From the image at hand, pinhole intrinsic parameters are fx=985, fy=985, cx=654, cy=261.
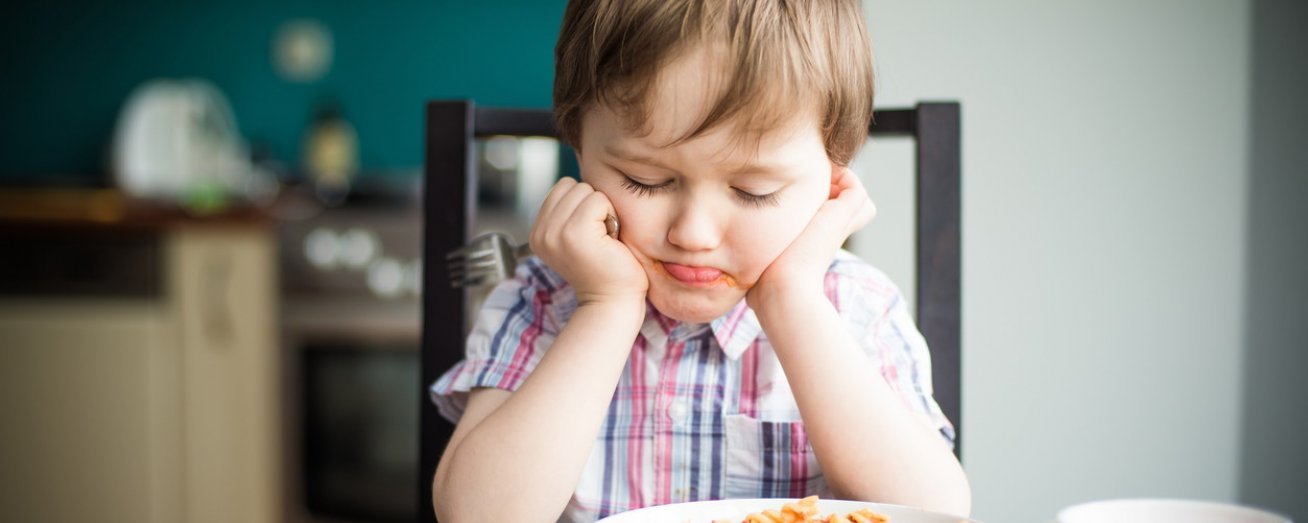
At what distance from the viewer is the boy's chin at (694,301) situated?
0.72 metres

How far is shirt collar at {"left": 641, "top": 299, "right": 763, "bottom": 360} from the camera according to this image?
839 millimetres

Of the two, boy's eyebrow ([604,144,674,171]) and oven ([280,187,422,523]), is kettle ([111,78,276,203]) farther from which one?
boy's eyebrow ([604,144,674,171])

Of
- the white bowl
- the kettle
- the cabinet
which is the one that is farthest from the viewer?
the kettle

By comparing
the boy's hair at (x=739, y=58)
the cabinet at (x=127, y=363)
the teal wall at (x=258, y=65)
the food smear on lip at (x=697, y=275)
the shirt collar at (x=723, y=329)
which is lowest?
the cabinet at (x=127, y=363)

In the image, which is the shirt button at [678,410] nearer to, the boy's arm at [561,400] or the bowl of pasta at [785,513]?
the boy's arm at [561,400]

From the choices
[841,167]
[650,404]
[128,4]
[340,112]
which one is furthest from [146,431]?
[841,167]

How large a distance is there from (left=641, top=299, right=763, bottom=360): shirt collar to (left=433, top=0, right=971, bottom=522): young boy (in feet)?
0.29

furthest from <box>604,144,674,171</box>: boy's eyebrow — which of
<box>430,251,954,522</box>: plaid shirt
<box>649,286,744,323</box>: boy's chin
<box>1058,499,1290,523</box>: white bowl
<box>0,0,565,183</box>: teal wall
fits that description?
<box>0,0,565,183</box>: teal wall

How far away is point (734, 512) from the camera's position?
593mm

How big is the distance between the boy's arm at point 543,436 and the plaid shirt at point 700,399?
0.11 meters

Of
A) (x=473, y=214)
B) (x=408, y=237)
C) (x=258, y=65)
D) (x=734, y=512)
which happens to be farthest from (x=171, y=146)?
(x=734, y=512)

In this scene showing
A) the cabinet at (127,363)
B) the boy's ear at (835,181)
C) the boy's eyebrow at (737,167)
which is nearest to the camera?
the boy's eyebrow at (737,167)

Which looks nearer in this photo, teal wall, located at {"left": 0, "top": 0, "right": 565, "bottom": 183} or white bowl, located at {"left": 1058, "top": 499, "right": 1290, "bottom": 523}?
white bowl, located at {"left": 1058, "top": 499, "right": 1290, "bottom": 523}

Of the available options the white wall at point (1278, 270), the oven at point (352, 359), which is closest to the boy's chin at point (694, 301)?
the white wall at point (1278, 270)
